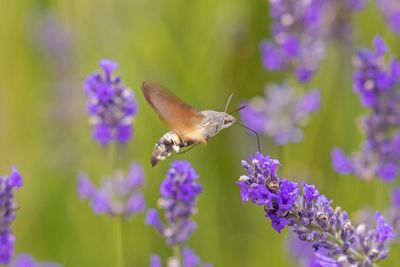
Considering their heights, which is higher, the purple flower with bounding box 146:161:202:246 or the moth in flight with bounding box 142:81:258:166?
the moth in flight with bounding box 142:81:258:166

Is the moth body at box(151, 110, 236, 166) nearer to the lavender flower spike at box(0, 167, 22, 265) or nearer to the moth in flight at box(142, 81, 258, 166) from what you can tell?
the moth in flight at box(142, 81, 258, 166)

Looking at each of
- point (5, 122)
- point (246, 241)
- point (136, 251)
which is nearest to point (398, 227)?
point (246, 241)

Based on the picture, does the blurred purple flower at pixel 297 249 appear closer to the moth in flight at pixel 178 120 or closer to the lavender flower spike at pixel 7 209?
the moth in flight at pixel 178 120

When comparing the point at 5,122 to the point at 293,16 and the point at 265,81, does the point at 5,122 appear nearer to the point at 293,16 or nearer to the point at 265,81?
the point at 265,81

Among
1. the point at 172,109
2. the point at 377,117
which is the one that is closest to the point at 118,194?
the point at 172,109

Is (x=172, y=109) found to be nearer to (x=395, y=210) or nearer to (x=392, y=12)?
(x=395, y=210)

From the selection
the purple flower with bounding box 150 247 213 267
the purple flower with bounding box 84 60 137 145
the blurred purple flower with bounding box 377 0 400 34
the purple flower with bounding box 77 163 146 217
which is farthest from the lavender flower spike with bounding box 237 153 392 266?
the blurred purple flower with bounding box 377 0 400 34
